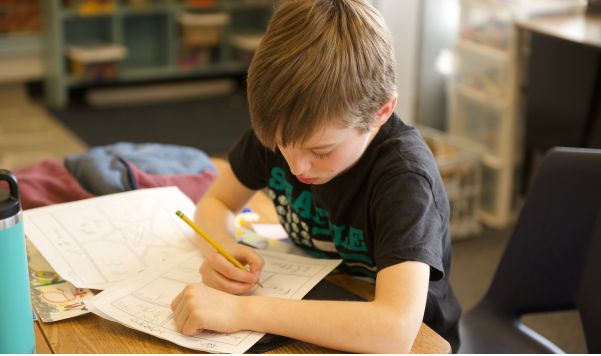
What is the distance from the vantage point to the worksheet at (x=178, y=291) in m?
1.02

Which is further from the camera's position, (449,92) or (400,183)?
(449,92)

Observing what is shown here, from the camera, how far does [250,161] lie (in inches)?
55.9

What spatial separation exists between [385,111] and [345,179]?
0.14 meters

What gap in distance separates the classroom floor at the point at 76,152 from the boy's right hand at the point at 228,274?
0.90 m

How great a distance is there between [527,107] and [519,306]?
140cm

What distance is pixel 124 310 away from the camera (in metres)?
1.09

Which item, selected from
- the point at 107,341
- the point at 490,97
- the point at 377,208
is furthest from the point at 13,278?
the point at 490,97

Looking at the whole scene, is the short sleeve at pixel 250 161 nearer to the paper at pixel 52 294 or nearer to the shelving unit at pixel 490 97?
the paper at pixel 52 294

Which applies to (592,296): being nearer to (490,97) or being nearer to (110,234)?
(110,234)

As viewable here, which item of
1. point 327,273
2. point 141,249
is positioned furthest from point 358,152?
point 141,249

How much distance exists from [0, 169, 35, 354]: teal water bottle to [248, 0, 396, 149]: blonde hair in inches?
14.0

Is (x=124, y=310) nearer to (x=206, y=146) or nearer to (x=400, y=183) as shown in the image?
(x=400, y=183)

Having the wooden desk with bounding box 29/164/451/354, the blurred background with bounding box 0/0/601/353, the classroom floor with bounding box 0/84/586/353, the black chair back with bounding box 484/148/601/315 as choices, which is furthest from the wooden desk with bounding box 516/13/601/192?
the wooden desk with bounding box 29/164/451/354

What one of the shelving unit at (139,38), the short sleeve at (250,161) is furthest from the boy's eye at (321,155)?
the shelving unit at (139,38)
